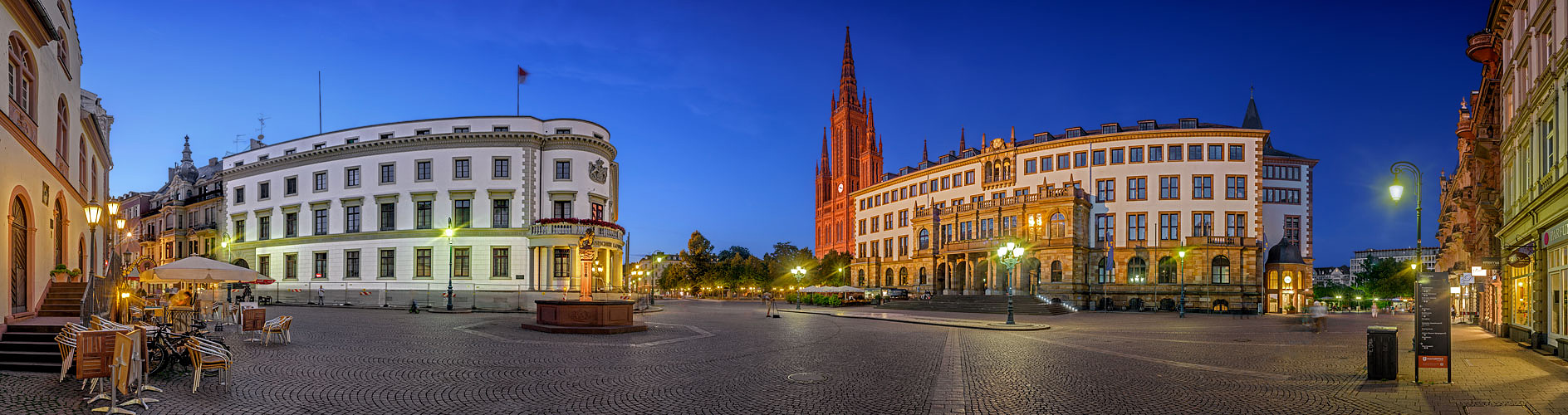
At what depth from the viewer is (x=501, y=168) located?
158 feet

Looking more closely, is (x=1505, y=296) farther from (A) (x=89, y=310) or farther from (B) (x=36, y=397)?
(A) (x=89, y=310)

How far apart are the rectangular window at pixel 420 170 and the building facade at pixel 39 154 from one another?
22.1 metres

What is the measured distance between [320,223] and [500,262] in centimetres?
1397

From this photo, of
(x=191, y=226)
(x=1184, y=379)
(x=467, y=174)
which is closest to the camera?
(x=1184, y=379)

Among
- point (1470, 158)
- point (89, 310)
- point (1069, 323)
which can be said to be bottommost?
point (1069, 323)

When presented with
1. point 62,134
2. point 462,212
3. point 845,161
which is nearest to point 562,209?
point 462,212

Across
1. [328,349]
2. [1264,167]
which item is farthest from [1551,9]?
[1264,167]

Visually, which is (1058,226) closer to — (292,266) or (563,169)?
(563,169)

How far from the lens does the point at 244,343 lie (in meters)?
19.0

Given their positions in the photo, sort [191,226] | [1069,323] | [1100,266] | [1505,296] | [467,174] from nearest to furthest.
Result: [1505,296], [1069,323], [467,174], [1100,266], [191,226]

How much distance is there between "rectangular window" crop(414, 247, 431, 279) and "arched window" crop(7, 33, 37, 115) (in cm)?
3092

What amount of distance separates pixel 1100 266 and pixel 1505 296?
3632 centimetres

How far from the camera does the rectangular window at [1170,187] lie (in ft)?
197

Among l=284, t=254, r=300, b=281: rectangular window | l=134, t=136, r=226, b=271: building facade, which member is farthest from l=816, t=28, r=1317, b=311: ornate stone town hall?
l=134, t=136, r=226, b=271: building facade
